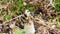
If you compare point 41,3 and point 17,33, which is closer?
point 17,33

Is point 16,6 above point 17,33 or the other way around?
above

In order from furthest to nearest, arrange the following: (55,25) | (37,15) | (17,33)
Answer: (37,15), (55,25), (17,33)

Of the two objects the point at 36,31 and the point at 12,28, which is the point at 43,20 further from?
the point at 12,28

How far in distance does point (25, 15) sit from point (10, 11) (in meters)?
0.28

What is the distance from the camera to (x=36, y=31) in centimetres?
283

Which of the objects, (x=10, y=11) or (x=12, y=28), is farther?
(x=10, y=11)

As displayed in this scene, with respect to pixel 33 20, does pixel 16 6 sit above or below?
above

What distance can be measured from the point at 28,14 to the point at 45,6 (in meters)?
0.39

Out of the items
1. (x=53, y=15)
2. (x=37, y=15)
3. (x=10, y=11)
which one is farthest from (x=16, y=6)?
(x=53, y=15)

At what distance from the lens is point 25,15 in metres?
3.05

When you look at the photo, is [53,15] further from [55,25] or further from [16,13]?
[16,13]

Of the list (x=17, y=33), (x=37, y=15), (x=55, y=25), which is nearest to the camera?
(x=17, y=33)

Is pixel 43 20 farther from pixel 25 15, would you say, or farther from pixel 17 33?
pixel 17 33

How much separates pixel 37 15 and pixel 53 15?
0.86ft
